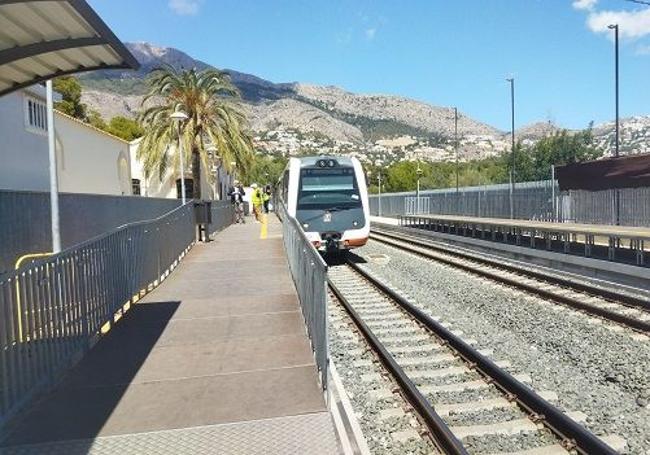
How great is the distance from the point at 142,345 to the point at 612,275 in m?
Answer: 11.6

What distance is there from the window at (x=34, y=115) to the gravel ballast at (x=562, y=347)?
1260 centimetres

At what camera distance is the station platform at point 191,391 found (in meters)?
4.38

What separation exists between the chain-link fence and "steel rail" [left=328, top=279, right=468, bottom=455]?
51.8 feet

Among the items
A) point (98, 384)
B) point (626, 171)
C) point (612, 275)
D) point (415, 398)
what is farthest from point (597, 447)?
point (626, 171)

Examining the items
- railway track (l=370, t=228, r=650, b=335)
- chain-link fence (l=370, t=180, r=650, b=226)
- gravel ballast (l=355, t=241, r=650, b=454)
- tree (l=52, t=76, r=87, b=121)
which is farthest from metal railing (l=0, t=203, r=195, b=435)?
tree (l=52, t=76, r=87, b=121)

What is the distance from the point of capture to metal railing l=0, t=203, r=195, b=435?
464cm

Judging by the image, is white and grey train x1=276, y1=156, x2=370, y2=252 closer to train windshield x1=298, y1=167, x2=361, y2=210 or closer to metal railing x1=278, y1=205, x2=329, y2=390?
train windshield x1=298, y1=167, x2=361, y2=210

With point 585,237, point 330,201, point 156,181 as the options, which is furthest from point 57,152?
point 585,237

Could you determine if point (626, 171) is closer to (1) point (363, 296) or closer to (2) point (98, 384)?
(1) point (363, 296)

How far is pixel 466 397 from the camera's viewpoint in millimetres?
5898

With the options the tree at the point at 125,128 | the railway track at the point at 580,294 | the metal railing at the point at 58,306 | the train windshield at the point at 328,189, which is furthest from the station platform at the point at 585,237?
the tree at the point at 125,128

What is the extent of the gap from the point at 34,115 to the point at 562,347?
17459mm

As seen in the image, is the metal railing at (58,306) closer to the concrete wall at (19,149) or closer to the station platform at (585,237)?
the concrete wall at (19,149)

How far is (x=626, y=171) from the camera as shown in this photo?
67.5 ft
